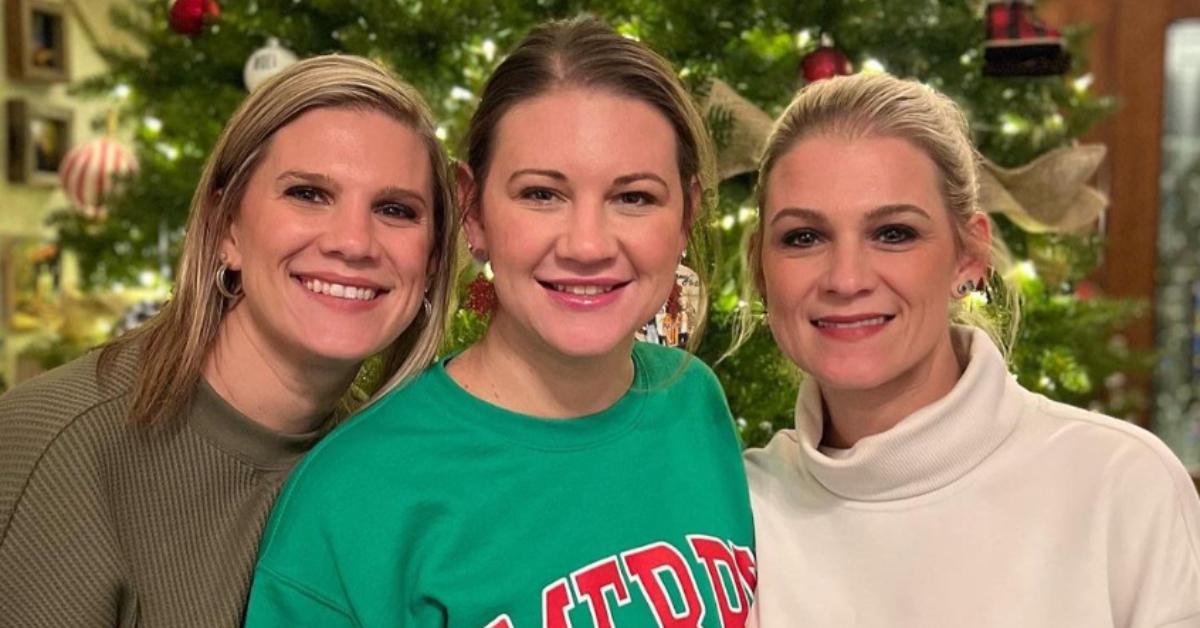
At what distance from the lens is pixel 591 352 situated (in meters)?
1.42

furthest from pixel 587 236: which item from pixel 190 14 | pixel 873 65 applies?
pixel 190 14

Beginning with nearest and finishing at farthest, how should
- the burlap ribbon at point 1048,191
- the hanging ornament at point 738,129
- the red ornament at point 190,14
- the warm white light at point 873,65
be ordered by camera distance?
the hanging ornament at point 738,129
the burlap ribbon at point 1048,191
the warm white light at point 873,65
the red ornament at point 190,14

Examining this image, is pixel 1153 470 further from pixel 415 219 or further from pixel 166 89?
pixel 166 89

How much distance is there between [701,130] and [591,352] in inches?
12.8

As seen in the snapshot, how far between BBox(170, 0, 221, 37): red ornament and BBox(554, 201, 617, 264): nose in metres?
1.68

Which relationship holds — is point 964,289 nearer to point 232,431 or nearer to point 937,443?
point 937,443

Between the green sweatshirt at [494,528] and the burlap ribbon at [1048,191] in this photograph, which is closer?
the green sweatshirt at [494,528]

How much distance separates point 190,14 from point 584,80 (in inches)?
63.8

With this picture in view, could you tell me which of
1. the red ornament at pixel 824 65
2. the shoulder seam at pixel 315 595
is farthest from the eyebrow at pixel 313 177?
the red ornament at pixel 824 65

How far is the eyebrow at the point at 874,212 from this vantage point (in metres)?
1.44

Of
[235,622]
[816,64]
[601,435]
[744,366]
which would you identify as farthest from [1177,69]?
[235,622]

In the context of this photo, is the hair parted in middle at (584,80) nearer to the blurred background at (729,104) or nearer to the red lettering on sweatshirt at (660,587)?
the blurred background at (729,104)

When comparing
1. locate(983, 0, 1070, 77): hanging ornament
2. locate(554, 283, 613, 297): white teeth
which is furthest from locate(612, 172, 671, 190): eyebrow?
locate(983, 0, 1070, 77): hanging ornament

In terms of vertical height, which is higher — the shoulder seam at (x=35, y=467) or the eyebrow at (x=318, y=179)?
the eyebrow at (x=318, y=179)
